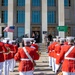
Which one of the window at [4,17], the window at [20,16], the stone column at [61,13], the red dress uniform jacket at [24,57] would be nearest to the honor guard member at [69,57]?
the red dress uniform jacket at [24,57]

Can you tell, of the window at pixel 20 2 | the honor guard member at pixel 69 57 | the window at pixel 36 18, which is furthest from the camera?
the window at pixel 20 2

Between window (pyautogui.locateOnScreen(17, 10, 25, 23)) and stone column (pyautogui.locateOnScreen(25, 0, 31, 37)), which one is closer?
stone column (pyautogui.locateOnScreen(25, 0, 31, 37))

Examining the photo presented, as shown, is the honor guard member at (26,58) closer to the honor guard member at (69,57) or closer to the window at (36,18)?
the honor guard member at (69,57)

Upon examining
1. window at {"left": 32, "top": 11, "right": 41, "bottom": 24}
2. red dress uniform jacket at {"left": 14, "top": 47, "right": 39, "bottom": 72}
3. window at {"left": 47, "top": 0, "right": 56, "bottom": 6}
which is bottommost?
red dress uniform jacket at {"left": 14, "top": 47, "right": 39, "bottom": 72}

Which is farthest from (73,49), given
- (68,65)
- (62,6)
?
(62,6)

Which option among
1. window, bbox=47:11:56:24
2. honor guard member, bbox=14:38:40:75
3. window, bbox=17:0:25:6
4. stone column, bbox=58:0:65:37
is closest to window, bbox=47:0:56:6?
window, bbox=47:11:56:24

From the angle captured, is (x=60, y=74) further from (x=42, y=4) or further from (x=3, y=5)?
(x=3, y=5)

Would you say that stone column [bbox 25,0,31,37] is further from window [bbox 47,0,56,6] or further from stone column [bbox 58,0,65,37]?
stone column [bbox 58,0,65,37]

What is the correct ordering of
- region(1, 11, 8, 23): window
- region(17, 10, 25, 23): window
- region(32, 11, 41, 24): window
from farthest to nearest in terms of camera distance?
A: region(32, 11, 41, 24): window
region(17, 10, 25, 23): window
region(1, 11, 8, 23): window

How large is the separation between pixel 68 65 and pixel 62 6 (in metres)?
37.6

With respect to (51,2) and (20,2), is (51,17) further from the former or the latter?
(20,2)

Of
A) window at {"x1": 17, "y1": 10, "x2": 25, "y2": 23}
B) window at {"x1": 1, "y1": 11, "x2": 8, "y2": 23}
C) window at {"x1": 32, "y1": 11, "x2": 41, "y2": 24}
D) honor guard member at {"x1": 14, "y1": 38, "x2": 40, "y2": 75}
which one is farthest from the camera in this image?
window at {"x1": 32, "y1": 11, "x2": 41, "y2": 24}

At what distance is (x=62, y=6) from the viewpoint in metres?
44.3

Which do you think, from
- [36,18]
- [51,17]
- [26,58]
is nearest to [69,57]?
[26,58]
